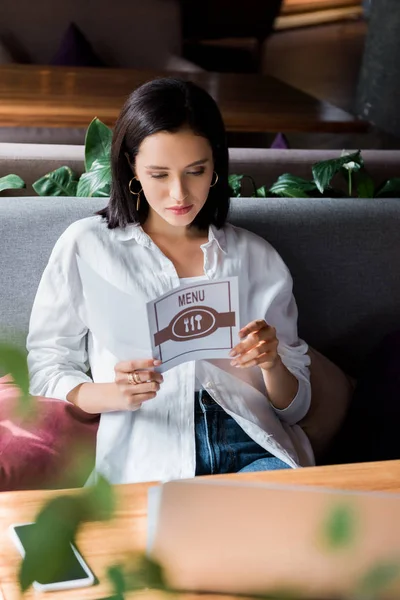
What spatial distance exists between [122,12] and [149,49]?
192 millimetres

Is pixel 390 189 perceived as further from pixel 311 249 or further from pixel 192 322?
pixel 192 322

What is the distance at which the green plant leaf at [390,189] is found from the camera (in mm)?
1981

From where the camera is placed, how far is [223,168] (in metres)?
1.53

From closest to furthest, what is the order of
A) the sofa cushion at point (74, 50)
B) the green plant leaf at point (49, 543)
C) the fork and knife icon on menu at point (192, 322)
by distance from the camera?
the green plant leaf at point (49, 543)
the fork and knife icon on menu at point (192, 322)
the sofa cushion at point (74, 50)

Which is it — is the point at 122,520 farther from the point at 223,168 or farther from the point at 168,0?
the point at 168,0

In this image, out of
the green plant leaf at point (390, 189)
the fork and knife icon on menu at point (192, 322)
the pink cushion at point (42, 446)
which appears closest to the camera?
the fork and knife icon on menu at point (192, 322)

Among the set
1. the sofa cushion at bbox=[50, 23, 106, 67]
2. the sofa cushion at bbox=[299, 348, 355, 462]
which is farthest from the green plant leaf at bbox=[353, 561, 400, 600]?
the sofa cushion at bbox=[50, 23, 106, 67]

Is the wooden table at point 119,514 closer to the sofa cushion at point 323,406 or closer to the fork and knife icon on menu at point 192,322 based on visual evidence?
the fork and knife icon on menu at point 192,322

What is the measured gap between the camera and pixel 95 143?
1893 mm

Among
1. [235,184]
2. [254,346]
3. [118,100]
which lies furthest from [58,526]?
[118,100]

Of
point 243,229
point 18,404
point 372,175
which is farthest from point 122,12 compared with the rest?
point 18,404

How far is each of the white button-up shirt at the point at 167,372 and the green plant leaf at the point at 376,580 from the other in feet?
3.23

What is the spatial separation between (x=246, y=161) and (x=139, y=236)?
629 millimetres

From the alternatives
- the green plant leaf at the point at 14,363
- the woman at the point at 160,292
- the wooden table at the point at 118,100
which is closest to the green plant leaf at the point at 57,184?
the woman at the point at 160,292
